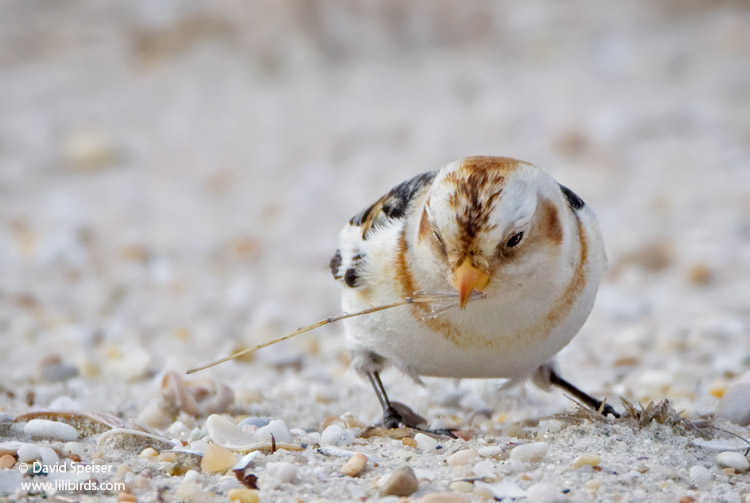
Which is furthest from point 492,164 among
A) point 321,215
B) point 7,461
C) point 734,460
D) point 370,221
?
point 321,215

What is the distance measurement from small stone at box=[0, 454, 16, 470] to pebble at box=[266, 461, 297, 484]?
2.38 feet

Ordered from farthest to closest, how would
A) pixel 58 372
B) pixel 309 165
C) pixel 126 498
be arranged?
pixel 309 165 < pixel 58 372 < pixel 126 498

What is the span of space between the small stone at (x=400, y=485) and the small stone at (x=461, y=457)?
0.26m

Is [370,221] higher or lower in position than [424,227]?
higher

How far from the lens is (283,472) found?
2.66m

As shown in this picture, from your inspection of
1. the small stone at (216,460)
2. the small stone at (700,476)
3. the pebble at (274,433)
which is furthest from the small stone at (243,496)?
the small stone at (700,476)

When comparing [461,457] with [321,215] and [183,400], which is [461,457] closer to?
[183,400]

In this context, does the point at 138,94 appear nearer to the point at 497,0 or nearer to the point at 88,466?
the point at 497,0

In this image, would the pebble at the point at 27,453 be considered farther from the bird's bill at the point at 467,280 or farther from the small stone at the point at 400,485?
the bird's bill at the point at 467,280

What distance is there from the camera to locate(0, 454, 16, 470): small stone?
271cm

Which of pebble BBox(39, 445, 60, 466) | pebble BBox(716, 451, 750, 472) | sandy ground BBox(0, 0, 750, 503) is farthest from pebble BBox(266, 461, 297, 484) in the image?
pebble BBox(716, 451, 750, 472)

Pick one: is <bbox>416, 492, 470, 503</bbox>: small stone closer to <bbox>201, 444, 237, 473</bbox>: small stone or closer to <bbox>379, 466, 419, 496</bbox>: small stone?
<bbox>379, 466, 419, 496</bbox>: small stone

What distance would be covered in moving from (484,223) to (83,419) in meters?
1.49

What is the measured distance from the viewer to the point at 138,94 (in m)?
9.89
